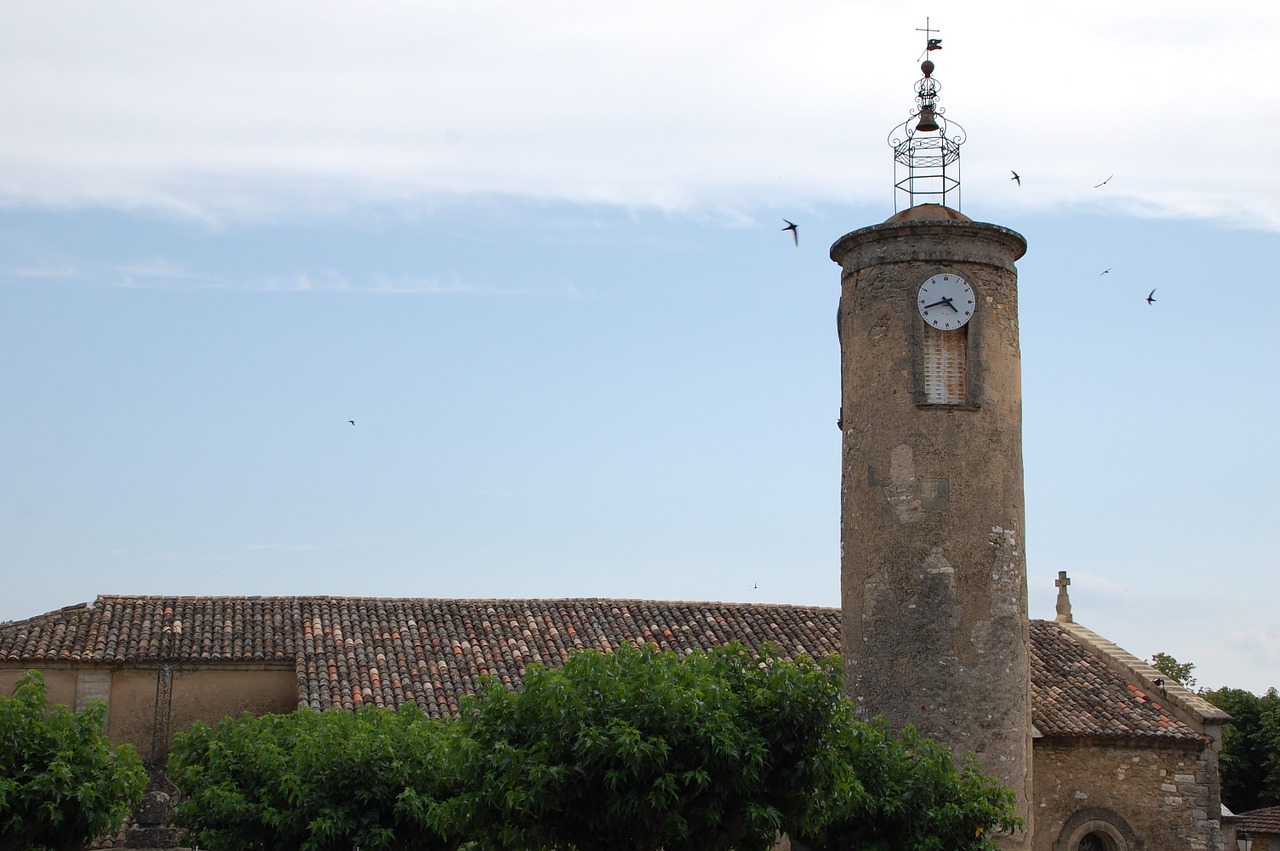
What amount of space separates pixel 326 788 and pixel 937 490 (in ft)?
24.2

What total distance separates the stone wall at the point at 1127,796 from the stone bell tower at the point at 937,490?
24.3ft

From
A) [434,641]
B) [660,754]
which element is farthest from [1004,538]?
[434,641]

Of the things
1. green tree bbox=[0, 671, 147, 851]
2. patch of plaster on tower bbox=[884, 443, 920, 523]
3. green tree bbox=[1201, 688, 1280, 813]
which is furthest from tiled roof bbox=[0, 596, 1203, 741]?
green tree bbox=[1201, 688, 1280, 813]

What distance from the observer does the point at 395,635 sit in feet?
81.8

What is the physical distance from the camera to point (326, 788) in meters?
15.1

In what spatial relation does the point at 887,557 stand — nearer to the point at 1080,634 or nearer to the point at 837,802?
the point at 837,802

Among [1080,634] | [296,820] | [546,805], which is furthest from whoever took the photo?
[1080,634]

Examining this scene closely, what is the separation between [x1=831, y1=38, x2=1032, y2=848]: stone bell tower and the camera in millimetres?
16156

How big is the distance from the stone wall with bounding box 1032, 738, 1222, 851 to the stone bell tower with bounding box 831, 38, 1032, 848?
7403mm

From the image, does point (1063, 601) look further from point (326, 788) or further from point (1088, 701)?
point (326, 788)

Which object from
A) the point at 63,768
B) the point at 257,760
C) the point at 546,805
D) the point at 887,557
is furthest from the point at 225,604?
the point at 546,805

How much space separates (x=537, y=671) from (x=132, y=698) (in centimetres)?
1364

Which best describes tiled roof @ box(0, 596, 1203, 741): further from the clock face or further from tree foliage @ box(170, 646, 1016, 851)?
the clock face

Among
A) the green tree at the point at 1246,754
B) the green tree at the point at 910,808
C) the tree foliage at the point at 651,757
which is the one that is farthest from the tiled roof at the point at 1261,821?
the tree foliage at the point at 651,757
